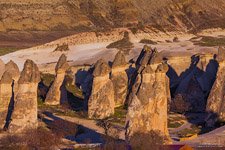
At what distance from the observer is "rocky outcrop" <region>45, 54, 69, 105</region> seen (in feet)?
144

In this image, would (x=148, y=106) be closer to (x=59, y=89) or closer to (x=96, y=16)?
(x=59, y=89)

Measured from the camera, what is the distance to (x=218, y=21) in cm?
9156

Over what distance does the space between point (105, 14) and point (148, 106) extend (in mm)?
65509

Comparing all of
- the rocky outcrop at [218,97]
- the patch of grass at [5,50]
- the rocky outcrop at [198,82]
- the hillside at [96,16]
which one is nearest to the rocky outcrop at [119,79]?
the rocky outcrop at [198,82]

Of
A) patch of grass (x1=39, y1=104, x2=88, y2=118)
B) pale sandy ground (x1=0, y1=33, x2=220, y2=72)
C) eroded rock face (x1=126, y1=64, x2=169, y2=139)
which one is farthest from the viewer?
pale sandy ground (x1=0, y1=33, x2=220, y2=72)

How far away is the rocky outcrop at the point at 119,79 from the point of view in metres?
43.0

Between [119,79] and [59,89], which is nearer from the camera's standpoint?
[119,79]

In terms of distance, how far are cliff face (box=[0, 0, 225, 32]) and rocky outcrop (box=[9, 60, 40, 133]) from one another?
52354 mm

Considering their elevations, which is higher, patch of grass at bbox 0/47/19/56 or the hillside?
the hillside

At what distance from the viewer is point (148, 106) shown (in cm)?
3319

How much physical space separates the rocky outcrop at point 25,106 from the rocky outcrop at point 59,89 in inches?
327

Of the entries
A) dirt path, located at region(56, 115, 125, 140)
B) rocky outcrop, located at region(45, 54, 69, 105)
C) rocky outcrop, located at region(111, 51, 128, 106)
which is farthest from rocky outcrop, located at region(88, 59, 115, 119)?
rocky outcrop, located at region(45, 54, 69, 105)

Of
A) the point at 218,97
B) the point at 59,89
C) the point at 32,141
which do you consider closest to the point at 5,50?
the point at 59,89

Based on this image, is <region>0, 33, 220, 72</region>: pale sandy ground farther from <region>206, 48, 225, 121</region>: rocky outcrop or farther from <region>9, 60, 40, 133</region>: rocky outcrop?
<region>9, 60, 40, 133</region>: rocky outcrop
